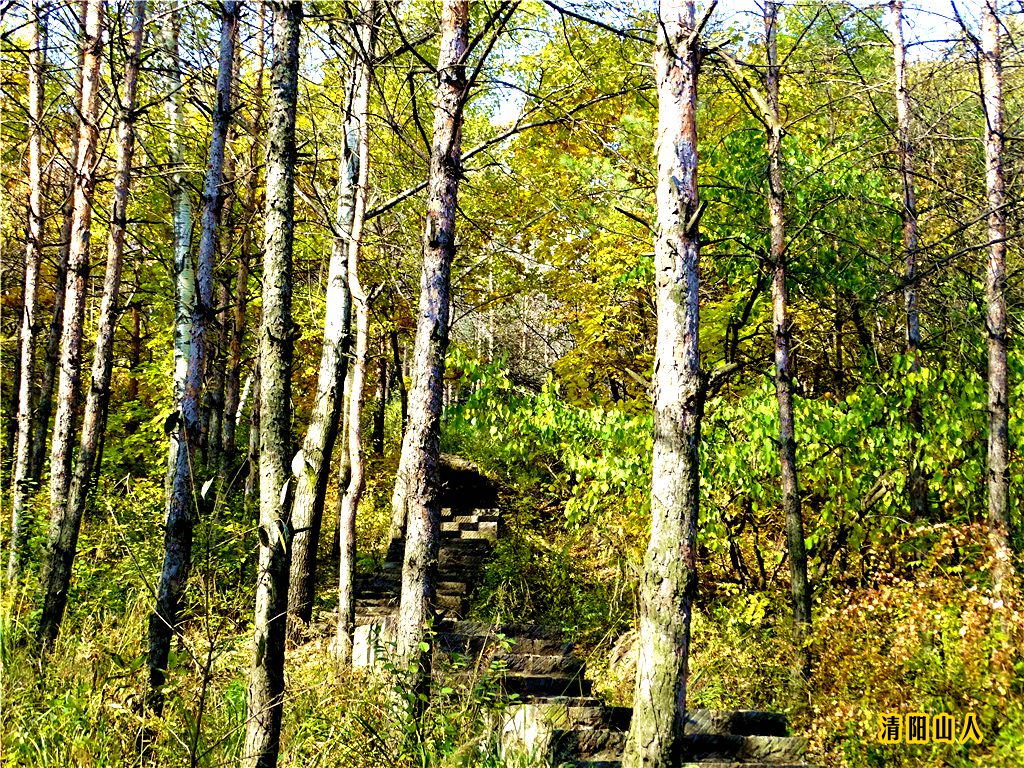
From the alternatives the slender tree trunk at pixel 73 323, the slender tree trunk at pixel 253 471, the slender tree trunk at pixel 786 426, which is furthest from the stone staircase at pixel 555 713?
the slender tree trunk at pixel 253 471

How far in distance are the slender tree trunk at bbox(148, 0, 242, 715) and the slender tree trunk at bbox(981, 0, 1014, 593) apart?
7.65 meters

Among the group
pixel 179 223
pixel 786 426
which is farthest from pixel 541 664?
pixel 179 223

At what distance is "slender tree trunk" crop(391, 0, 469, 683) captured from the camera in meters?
6.08

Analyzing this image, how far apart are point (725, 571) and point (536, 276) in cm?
721

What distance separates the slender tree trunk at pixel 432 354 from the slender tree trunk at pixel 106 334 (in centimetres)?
298

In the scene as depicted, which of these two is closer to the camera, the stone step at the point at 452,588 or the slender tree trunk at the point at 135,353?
the stone step at the point at 452,588

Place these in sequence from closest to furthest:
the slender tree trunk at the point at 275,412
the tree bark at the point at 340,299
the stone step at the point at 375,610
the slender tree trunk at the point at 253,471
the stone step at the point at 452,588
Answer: the slender tree trunk at the point at 275,412, the tree bark at the point at 340,299, the stone step at the point at 375,610, the stone step at the point at 452,588, the slender tree trunk at the point at 253,471

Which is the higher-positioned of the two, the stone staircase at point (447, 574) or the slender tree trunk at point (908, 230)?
the slender tree trunk at point (908, 230)

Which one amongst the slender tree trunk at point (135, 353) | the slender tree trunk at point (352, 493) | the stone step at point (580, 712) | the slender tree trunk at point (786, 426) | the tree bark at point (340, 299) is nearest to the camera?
the stone step at point (580, 712)

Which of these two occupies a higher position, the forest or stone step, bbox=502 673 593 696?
the forest

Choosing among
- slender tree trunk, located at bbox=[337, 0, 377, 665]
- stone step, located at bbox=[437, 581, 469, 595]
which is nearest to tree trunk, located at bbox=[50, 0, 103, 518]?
slender tree trunk, located at bbox=[337, 0, 377, 665]

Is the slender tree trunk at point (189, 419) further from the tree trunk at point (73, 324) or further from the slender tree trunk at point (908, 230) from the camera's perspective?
the slender tree trunk at point (908, 230)

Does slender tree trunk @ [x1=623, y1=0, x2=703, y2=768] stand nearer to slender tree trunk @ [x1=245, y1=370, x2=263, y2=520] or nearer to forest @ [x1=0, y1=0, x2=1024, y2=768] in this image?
forest @ [x1=0, y1=0, x2=1024, y2=768]

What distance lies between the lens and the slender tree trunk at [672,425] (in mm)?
4663
